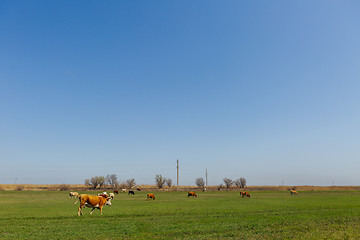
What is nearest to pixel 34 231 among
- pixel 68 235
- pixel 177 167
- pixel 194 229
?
pixel 68 235

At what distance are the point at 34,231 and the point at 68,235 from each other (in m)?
2.92

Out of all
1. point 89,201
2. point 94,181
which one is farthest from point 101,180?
point 89,201

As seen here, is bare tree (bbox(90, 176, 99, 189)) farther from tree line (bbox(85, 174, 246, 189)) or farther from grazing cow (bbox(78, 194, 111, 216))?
grazing cow (bbox(78, 194, 111, 216))

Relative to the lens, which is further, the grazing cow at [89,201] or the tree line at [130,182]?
the tree line at [130,182]

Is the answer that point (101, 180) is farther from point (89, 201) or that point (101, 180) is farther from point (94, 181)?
point (89, 201)

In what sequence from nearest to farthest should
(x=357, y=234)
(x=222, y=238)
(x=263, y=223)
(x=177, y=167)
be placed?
1. (x=222, y=238)
2. (x=357, y=234)
3. (x=263, y=223)
4. (x=177, y=167)

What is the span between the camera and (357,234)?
14609 mm

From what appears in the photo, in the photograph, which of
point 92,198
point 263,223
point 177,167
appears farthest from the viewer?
point 177,167

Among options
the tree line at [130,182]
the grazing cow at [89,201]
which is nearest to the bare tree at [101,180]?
the tree line at [130,182]

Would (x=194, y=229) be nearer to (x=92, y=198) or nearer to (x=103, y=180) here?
(x=92, y=198)

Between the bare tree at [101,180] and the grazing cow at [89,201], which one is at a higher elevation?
the grazing cow at [89,201]

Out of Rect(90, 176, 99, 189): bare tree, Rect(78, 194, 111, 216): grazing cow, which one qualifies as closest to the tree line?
Rect(90, 176, 99, 189): bare tree

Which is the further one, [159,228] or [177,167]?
[177,167]

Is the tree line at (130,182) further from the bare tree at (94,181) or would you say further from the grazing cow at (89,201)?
the grazing cow at (89,201)
